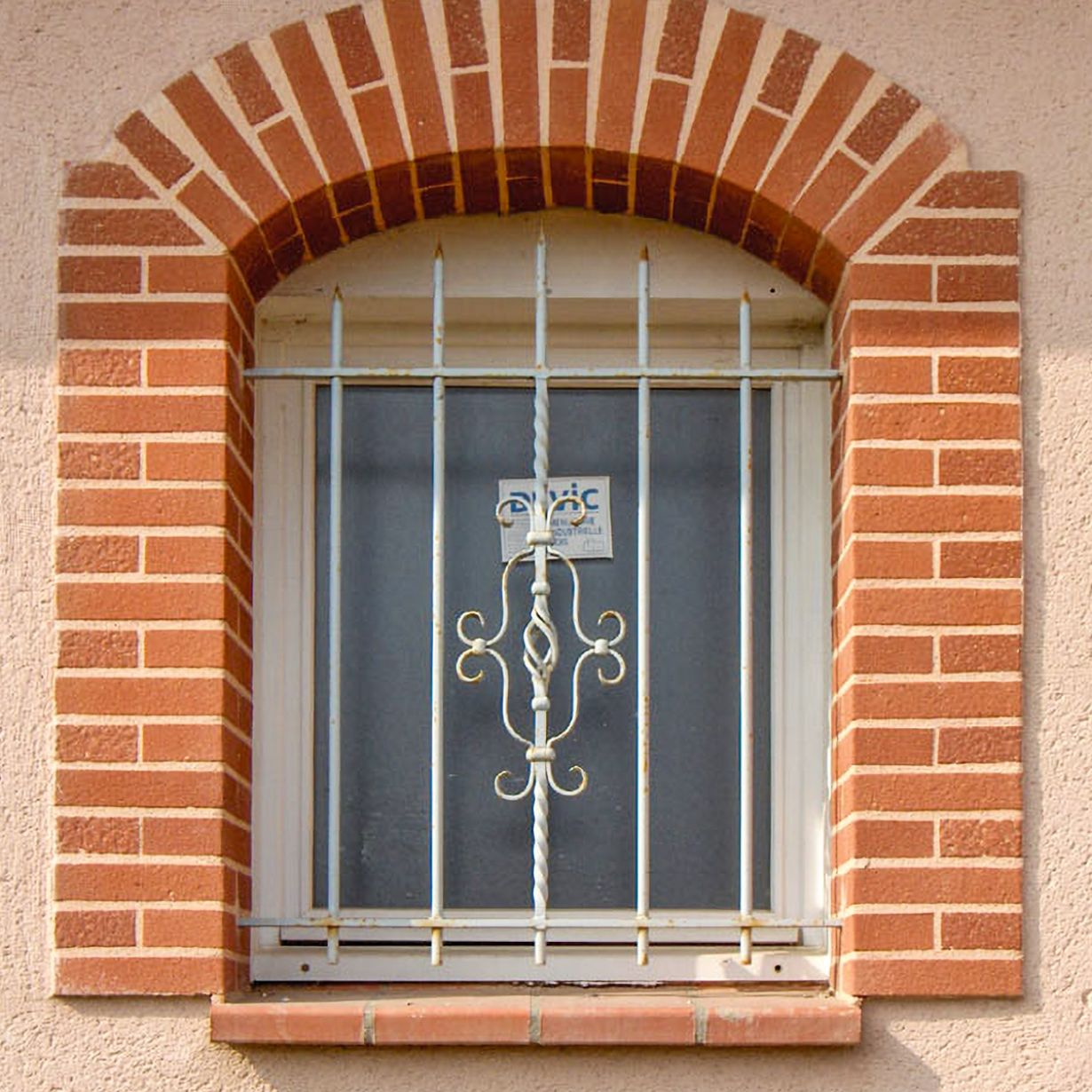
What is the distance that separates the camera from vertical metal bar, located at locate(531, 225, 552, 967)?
407 centimetres

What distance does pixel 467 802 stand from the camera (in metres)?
4.23

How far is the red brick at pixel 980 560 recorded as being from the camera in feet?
13.0

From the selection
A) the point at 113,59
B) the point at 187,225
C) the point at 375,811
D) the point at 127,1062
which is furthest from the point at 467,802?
the point at 113,59

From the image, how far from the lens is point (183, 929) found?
388 cm

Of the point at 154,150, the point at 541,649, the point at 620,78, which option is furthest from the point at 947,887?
the point at 154,150

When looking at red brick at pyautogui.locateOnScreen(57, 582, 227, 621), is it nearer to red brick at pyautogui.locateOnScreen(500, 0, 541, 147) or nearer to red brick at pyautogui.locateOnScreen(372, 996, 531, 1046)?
red brick at pyautogui.locateOnScreen(372, 996, 531, 1046)

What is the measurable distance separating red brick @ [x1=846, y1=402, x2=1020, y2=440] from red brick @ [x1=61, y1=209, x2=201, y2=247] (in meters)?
1.23

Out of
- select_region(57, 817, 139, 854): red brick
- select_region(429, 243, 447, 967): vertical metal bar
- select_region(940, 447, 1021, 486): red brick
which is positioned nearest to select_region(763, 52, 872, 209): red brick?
select_region(940, 447, 1021, 486): red brick

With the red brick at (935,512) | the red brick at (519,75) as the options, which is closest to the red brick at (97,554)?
the red brick at (519,75)

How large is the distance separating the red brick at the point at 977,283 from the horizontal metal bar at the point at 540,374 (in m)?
0.25

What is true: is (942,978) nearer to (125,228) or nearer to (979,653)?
(979,653)

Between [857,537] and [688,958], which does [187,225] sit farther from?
Result: [688,958]

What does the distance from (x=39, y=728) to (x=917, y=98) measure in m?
1.91

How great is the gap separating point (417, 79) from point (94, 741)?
1.30 metres
